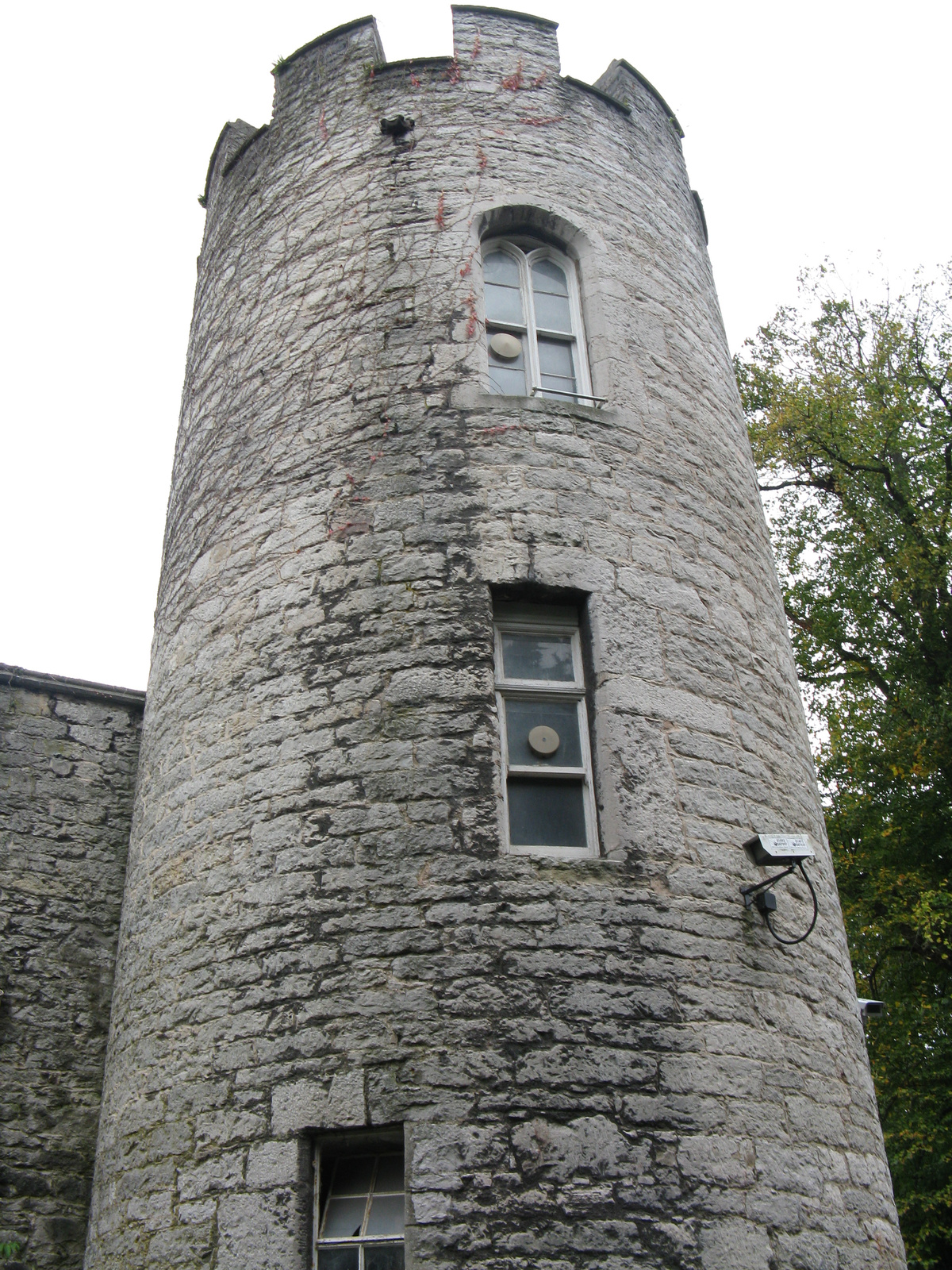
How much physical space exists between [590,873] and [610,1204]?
134cm

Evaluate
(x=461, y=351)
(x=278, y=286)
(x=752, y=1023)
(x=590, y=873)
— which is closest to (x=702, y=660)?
(x=590, y=873)

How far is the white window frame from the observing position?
207 inches

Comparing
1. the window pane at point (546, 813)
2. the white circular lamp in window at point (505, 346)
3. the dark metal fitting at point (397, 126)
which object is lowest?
the window pane at point (546, 813)

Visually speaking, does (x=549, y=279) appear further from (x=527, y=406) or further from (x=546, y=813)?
(x=546, y=813)

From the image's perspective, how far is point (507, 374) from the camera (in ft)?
22.2

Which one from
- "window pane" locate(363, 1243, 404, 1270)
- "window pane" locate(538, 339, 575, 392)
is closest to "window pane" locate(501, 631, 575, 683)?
"window pane" locate(538, 339, 575, 392)

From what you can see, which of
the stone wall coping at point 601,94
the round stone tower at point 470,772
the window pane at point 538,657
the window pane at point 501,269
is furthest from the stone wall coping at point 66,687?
the stone wall coping at point 601,94

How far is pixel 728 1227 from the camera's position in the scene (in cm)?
448

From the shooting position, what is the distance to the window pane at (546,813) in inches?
208

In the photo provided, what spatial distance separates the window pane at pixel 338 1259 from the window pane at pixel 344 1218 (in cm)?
5

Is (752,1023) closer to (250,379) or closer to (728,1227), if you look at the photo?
(728,1227)

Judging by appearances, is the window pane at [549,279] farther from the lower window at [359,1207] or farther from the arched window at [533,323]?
the lower window at [359,1207]

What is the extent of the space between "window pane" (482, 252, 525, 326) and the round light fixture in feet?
9.23

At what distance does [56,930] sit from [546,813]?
144 inches
